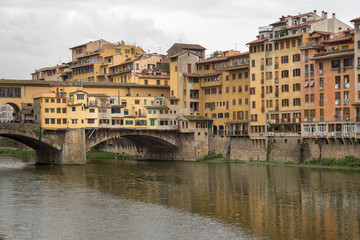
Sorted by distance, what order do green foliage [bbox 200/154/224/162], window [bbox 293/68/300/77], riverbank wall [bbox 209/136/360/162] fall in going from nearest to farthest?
riverbank wall [bbox 209/136/360/162] < window [bbox 293/68/300/77] < green foliage [bbox 200/154/224/162]

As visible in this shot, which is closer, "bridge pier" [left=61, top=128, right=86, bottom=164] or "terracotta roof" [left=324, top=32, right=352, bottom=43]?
"terracotta roof" [left=324, top=32, right=352, bottom=43]

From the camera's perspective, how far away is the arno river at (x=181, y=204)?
41688mm

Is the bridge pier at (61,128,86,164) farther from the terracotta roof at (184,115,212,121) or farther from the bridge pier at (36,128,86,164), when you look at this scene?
the terracotta roof at (184,115,212,121)

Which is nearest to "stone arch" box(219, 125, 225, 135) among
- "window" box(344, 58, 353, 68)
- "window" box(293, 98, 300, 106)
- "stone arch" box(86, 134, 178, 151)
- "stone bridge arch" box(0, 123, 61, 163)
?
"stone arch" box(86, 134, 178, 151)

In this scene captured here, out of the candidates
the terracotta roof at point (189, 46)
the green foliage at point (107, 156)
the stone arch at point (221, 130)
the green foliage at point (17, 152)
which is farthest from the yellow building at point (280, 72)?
the green foliage at point (17, 152)

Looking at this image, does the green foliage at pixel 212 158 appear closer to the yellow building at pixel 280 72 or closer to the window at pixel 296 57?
the yellow building at pixel 280 72

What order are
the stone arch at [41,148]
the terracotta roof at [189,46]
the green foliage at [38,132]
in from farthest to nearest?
the terracotta roof at [189,46], the stone arch at [41,148], the green foliage at [38,132]

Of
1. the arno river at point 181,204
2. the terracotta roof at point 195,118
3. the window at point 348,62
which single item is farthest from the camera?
the terracotta roof at point 195,118

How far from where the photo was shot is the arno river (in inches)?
1641

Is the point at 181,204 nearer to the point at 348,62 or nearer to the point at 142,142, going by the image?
the point at 348,62

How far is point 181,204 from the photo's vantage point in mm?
52375

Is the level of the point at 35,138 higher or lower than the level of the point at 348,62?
lower

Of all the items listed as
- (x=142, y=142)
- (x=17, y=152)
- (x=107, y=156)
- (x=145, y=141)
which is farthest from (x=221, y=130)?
(x=17, y=152)

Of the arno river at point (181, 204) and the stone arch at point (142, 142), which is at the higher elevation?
the stone arch at point (142, 142)
